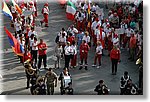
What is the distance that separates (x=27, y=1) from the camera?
26.2 m

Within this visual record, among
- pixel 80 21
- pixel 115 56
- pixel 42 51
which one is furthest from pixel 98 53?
pixel 80 21

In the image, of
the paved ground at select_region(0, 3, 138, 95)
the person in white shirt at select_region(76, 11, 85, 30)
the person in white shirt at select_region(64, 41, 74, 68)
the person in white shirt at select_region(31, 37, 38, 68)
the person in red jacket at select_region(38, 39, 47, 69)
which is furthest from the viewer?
the person in white shirt at select_region(76, 11, 85, 30)

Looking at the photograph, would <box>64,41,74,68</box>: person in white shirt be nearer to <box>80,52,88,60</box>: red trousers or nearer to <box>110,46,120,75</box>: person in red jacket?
<box>80,52,88,60</box>: red trousers

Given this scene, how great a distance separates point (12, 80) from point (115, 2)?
9742 mm

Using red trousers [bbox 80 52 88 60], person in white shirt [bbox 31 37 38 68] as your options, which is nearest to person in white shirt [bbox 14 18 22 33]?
person in white shirt [bbox 31 37 38 68]

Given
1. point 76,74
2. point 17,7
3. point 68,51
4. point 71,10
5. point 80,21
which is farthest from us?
point 80,21

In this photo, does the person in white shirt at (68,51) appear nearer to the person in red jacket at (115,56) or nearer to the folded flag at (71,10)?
the person in red jacket at (115,56)

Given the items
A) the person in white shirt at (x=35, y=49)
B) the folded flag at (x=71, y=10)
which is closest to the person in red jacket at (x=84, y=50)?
the person in white shirt at (x=35, y=49)

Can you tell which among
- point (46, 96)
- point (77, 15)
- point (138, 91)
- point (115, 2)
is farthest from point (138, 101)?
point (115, 2)

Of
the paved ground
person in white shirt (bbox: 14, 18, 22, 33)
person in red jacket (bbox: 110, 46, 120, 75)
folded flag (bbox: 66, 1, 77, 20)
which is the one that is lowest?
the paved ground

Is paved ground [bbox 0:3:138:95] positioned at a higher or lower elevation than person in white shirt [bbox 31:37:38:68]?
lower

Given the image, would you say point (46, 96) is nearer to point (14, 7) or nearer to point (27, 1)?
point (14, 7)

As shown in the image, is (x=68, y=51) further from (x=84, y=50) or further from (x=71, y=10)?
(x=71, y=10)

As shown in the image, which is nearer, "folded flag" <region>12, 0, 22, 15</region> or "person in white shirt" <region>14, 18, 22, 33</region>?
"folded flag" <region>12, 0, 22, 15</region>
